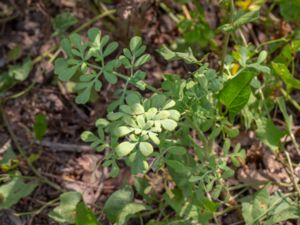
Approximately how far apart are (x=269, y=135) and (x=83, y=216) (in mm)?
757

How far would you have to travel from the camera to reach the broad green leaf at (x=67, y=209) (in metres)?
1.97

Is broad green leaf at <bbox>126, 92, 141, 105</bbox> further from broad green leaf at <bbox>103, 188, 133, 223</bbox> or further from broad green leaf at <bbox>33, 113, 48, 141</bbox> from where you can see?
broad green leaf at <bbox>33, 113, 48, 141</bbox>

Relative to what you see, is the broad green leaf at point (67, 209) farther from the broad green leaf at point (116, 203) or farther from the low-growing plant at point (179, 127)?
the broad green leaf at point (116, 203)

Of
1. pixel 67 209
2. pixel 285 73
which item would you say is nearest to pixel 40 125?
pixel 67 209

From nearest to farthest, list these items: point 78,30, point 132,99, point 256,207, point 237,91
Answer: point 132,99, point 237,91, point 256,207, point 78,30

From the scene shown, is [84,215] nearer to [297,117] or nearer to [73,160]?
[73,160]

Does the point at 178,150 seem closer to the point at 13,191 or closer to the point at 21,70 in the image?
the point at 13,191

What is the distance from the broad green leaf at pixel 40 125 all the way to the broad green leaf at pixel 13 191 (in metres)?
0.21

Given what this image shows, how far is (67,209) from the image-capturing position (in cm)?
198

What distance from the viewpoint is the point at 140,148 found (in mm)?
1498

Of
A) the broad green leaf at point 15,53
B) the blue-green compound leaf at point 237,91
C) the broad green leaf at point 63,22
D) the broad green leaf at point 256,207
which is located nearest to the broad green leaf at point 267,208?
the broad green leaf at point 256,207

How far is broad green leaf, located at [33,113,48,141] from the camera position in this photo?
2262mm

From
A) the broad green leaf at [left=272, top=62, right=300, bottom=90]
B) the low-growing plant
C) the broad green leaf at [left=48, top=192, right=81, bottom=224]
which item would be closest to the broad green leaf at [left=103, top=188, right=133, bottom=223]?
the low-growing plant

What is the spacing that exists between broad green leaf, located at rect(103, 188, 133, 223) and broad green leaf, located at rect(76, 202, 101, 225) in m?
0.09
